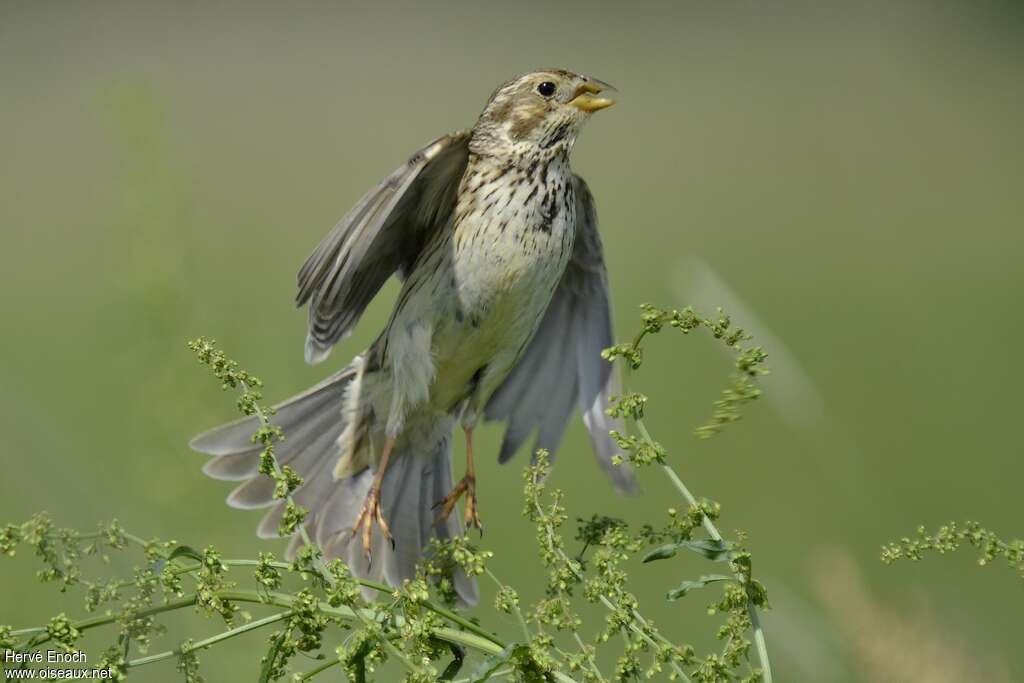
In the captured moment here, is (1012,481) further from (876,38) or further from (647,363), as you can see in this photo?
(876,38)

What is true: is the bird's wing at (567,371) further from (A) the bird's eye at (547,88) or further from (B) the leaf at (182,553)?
(B) the leaf at (182,553)

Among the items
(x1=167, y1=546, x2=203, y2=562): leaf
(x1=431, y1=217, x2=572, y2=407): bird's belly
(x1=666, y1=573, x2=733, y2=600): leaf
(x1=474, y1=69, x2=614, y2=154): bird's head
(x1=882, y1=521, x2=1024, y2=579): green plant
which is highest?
(x1=474, y1=69, x2=614, y2=154): bird's head

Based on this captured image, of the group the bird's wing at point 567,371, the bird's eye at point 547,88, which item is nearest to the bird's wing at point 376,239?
the bird's eye at point 547,88

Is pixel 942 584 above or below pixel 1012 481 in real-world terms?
below

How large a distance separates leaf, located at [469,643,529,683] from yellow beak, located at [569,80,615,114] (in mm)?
2431

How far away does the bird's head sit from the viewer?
4062 mm

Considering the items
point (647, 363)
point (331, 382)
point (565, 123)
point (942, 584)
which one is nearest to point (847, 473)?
point (942, 584)

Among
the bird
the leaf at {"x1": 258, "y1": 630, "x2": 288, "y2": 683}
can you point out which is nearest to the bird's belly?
the bird

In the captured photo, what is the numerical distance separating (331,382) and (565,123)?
Answer: 96 centimetres

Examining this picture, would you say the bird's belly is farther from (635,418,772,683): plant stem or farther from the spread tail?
(635,418,772,683): plant stem

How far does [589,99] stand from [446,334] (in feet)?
2.54

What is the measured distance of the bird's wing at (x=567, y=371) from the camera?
438cm

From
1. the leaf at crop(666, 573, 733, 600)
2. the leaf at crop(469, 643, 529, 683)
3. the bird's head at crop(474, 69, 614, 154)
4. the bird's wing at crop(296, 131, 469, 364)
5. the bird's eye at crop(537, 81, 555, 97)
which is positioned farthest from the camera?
the bird's eye at crop(537, 81, 555, 97)

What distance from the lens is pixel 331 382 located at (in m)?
A: 4.30
